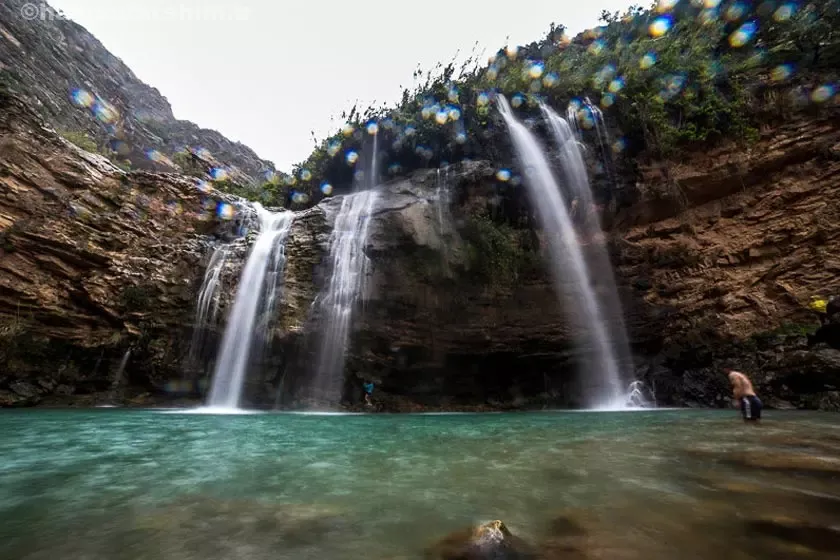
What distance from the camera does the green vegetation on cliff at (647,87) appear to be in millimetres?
13242

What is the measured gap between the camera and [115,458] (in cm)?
478

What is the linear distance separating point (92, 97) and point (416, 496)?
137ft

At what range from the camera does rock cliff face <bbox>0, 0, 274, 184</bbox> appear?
79.4ft

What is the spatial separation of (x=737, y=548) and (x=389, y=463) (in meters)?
3.17

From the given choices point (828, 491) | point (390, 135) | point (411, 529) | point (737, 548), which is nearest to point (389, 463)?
point (411, 529)

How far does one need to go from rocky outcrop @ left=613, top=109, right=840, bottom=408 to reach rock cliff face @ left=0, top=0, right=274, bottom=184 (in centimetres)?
2252

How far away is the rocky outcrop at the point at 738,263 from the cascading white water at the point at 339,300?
30.1ft

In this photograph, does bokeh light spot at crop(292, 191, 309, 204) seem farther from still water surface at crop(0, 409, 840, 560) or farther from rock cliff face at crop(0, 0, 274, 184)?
still water surface at crop(0, 409, 840, 560)

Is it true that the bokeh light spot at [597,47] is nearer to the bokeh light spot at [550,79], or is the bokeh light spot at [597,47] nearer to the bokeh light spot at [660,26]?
the bokeh light spot at [660,26]

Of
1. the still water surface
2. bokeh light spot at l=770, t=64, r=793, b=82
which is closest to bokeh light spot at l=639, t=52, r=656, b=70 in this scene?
bokeh light spot at l=770, t=64, r=793, b=82

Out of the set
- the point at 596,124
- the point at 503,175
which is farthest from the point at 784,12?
the point at 503,175

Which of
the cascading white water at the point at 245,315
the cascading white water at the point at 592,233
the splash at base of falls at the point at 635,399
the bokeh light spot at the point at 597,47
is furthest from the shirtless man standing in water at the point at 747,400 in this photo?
the bokeh light spot at the point at 597,47

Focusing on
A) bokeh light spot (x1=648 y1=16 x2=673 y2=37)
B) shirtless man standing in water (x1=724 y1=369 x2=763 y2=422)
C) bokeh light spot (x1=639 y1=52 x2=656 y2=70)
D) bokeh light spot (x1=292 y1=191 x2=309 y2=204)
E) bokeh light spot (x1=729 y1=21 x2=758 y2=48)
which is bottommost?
shirtless man standing in water (x1=724 y1=369 x2=763 y2=422)

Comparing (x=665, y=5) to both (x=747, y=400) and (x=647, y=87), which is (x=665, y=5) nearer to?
(x=647, y=87)
